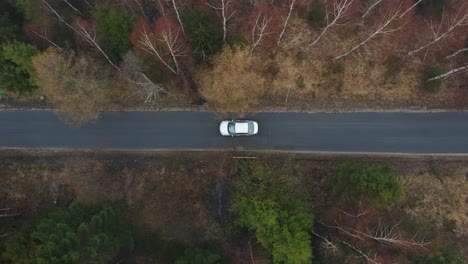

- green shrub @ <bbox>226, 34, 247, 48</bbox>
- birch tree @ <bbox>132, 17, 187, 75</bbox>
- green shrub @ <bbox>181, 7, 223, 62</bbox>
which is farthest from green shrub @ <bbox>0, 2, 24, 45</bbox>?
green shrub @ <bbox>226, 34, 247, 48</bbox>

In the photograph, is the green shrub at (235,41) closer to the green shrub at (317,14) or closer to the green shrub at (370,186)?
the green shrub at (317,14)

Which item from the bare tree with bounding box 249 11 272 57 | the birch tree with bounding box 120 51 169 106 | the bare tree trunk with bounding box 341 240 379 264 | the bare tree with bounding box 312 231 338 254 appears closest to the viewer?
the bare tree trunk with bounding box 341 240 379 264

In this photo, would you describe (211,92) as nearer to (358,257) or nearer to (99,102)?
(99,102)

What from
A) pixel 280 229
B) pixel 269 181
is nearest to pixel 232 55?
pixel 269 181

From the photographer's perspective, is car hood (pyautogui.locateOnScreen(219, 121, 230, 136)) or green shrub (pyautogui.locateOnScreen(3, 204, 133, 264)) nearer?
green shrub (pyautogui.locateOnScreen(3, 204, 133, 264))

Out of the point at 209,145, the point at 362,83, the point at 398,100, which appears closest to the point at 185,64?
the point at 209,145

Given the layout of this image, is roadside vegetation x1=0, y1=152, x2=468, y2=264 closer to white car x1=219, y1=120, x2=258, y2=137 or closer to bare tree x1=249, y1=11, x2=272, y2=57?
white car x1=219, y1=120, x2=258, y2=137
